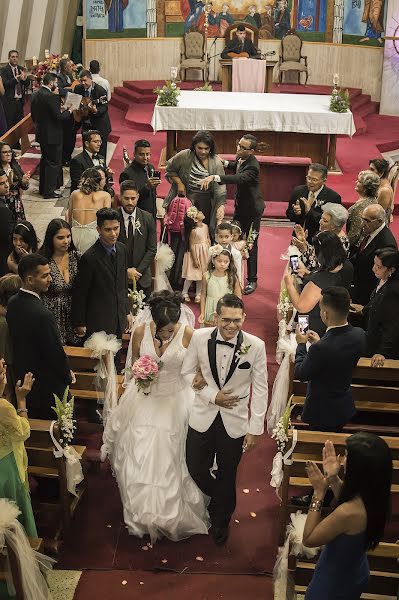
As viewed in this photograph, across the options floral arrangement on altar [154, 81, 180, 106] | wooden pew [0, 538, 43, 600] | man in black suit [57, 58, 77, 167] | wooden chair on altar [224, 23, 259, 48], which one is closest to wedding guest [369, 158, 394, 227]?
wooden pew [0, 538, 43, 600]

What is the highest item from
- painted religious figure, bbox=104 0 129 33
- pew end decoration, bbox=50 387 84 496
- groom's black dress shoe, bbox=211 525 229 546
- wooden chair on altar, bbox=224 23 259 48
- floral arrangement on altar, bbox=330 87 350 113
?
painted religious figure, bbox=104 0 129 33

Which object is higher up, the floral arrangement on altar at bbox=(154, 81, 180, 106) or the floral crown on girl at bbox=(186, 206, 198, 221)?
the floral arrangement on altar at bbox=(154, 81, 180, 106)

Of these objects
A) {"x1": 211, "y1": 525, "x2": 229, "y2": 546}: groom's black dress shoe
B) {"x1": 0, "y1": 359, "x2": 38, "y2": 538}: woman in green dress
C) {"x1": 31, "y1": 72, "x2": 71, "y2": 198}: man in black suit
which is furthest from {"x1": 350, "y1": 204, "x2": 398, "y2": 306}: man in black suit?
{"x1": 31, "y1": 72, "x2": 71, "y2": 198}: man in black suit

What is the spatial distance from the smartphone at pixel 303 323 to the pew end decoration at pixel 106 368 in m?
1.29

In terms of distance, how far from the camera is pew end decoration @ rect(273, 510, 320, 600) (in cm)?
466

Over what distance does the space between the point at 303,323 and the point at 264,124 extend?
7.09 m

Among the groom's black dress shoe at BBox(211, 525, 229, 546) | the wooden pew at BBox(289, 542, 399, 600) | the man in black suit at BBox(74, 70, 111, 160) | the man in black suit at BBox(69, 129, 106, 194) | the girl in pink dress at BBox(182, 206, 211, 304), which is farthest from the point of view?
the man in black suit at BBox(74, 70, 111, 160)

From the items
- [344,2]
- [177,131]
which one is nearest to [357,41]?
[344,2]

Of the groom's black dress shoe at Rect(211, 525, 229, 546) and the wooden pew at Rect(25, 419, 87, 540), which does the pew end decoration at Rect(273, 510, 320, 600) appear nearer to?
the groom's black dress shoe at Rect(211, 525, 229, 546)

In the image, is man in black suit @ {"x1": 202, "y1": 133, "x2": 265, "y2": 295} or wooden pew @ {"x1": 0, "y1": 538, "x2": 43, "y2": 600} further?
man in black suit @ {"x1": 202, "y1": 133, "x2": 265, "y2": 295}

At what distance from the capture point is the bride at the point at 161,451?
16.9 ft

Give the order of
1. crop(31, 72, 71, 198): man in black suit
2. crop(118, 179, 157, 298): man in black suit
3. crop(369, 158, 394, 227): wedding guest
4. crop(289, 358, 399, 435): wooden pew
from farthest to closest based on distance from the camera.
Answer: crop(31, 72, 71, 198): man in black suit → crop(369, 158, 394, 227): wedding guest → crop(118, 179, 157, 298): man in black suit → crop(289, 358, 399, 435): wooden pew

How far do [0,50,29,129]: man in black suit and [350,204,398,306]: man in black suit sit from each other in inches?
336

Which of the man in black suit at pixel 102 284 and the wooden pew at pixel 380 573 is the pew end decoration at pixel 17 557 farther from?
the man in black suit at pixel 102 284
